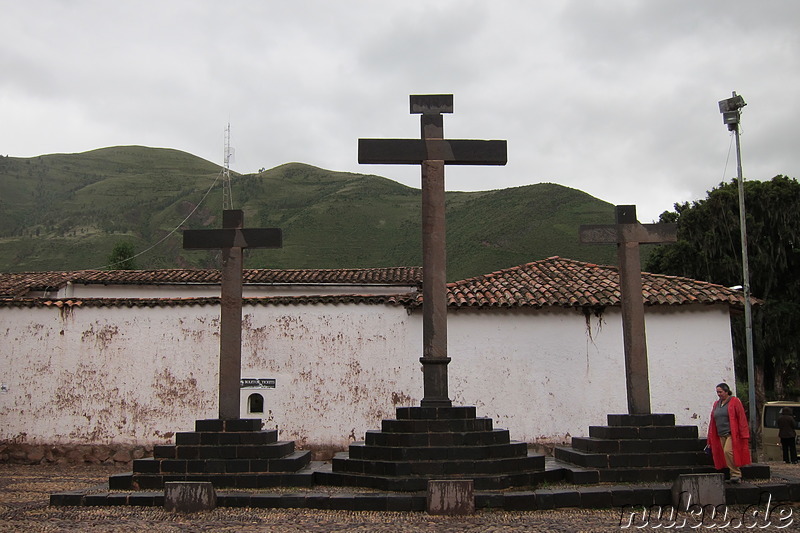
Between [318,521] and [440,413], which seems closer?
[318,521]

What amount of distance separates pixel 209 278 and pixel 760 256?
721 inches

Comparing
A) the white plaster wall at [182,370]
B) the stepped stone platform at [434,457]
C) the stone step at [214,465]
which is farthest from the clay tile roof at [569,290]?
the stone step at [214,465]

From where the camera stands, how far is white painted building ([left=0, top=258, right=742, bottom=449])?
14047 mm

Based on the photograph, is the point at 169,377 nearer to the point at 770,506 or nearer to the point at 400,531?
the point at 400,531

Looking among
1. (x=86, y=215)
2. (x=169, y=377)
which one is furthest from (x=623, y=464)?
(x=86, y=215)

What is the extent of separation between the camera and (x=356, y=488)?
25.8ft

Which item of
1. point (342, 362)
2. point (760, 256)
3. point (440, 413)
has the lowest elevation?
point (440, 413)

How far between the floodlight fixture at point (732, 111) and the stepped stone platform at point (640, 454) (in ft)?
→ 36.9

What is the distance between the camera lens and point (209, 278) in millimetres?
19375

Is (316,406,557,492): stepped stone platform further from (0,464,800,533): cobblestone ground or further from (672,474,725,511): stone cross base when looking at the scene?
(672,474,725,511): stone cross base

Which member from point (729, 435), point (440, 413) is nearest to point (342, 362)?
point (440, 413)

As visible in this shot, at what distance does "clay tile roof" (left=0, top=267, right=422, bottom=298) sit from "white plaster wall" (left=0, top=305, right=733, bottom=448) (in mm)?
4250

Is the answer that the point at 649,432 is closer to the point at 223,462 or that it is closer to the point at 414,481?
the point at 414,481
